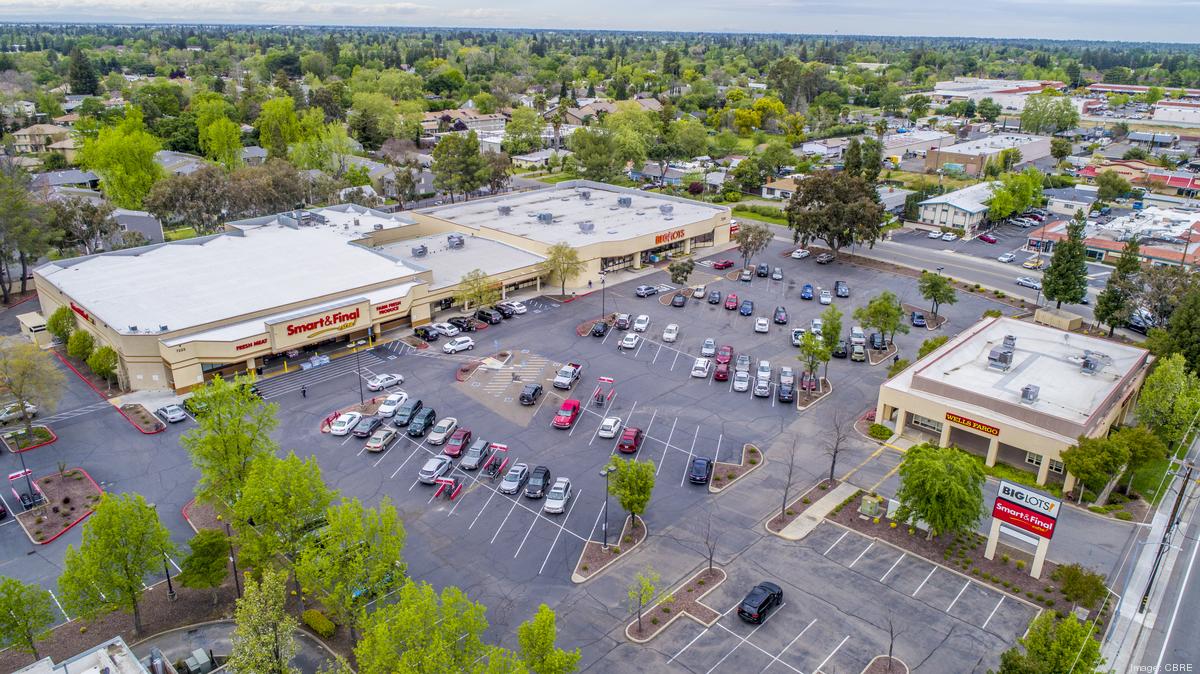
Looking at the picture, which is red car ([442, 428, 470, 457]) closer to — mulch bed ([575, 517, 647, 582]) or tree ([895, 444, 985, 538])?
mulch bed ([575, 517, 647, 582])

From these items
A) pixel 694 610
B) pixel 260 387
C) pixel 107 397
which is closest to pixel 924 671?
pixel 694 610

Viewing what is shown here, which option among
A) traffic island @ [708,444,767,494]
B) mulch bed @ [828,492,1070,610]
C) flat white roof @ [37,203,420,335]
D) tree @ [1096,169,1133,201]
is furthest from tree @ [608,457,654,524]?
tree @ [1096,169,1133,201]

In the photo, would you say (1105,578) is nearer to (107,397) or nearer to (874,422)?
(874,422)

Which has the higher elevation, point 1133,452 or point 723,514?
point 1133,452

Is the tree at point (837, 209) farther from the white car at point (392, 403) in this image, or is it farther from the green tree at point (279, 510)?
the green tree at point (279, 510)

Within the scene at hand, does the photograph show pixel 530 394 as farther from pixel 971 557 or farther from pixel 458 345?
pixel 971 557

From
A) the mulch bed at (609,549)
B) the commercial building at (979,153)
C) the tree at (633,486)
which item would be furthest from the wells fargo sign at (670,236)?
the commercial building at (979,153)
